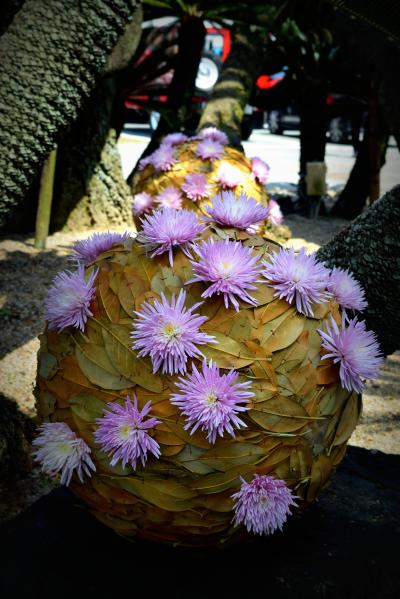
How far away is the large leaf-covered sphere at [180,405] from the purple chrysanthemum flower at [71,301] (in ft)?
0.05

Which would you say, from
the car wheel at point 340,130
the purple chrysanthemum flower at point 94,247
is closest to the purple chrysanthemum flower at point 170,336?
the purple chrysanthemum flower at point 94,247

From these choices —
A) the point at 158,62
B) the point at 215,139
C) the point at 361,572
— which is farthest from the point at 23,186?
→ the point at 158,62

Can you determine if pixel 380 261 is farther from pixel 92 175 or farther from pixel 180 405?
pixel 92 175

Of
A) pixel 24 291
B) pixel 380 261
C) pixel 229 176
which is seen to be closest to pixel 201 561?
pixel 380 261

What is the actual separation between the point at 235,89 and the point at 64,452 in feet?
13.6

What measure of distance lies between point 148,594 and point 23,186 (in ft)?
4.51

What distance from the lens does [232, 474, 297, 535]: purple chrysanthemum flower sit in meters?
1.38

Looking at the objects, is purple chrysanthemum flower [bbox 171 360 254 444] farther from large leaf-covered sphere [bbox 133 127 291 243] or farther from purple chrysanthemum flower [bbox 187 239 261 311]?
large leaf-covered sphere [bbox 133 127 291 243]

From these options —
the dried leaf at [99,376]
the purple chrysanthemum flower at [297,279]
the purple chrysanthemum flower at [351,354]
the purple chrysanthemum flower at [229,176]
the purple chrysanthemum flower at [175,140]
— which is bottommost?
the purple chrysanthemum flower at [229,176]

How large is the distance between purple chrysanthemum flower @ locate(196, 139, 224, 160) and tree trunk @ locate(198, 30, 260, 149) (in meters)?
0.67

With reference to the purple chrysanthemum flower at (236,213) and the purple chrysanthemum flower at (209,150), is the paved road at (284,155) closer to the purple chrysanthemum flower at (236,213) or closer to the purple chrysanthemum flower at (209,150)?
the purple chrysanthemum flower at (209,150)

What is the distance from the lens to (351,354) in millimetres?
1466

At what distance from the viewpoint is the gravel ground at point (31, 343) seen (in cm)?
333

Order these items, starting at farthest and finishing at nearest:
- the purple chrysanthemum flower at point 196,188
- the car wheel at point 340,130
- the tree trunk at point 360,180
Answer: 1. the car wheel at point 340,130
2. the tree trunk at point 360,180
3. the purple chrysanthemum flower at point 196,188
